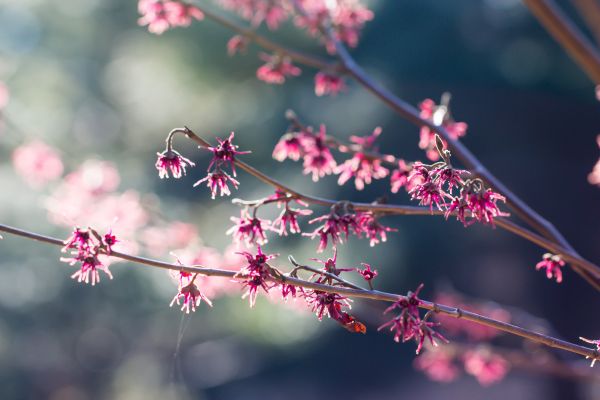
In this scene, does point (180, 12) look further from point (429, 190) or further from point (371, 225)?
point (429, 190)

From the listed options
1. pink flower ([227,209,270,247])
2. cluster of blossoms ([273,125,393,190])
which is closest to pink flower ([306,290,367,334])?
pink flower ([227,209,270,247])

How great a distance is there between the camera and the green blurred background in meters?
7.23

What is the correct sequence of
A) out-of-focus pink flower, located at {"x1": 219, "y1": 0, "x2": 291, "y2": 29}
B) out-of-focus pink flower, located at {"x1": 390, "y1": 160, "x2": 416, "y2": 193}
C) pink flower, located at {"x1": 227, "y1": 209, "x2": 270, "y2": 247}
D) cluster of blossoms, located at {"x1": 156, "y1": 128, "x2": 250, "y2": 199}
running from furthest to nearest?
out-of-focus pink flower, located at {"x1": 219, "y1": 0, "x2": 291, "y2": 29}, out-of-focus pink flower, located at {"x1": 390, "y1": 160, "x2": 416, "y2": 193}, pink flower, located at {"x1": 227, "y1": 209, "x2": 270, "y2": 247}, cluster of blossoms, located at {"x1": 156, "y1": 128, "x2": 250, "y2": 199}

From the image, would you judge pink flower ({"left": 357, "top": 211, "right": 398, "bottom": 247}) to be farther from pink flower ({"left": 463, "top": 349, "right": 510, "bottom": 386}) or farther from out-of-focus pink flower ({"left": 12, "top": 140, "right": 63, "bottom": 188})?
out-of-focus pink flower ({"left": 12, "top": 140, "right": 63, "bottom": 188})

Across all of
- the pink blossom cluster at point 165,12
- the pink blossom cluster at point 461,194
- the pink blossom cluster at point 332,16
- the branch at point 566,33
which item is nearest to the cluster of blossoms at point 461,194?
the pink blossom cluster at point 461,194

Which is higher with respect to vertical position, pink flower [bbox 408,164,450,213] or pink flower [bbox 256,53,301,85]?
pink flower [bbox 256,53,301,85]

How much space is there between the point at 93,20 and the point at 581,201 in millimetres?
6269

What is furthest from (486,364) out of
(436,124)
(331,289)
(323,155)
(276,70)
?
(331,289)

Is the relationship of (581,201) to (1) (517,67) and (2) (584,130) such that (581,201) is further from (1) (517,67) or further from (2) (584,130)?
(1) (517,67)

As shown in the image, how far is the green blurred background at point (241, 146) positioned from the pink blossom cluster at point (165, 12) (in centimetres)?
479

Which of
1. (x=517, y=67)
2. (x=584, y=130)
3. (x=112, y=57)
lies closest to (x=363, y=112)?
(x=517, y=67)

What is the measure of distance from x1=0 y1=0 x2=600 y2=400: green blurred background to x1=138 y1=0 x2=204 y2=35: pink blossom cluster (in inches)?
188

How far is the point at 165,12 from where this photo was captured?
2012 millimetres

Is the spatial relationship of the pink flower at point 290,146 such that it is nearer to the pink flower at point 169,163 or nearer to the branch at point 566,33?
the pink flower at point 169,163
